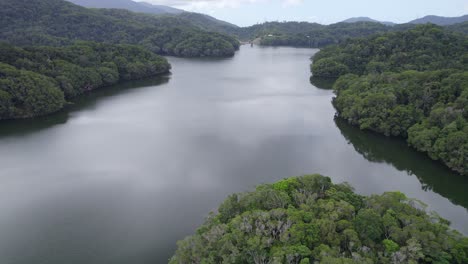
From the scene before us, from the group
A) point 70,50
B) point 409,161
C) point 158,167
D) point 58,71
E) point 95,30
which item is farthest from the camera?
point 95,30

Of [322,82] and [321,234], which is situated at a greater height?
[322,82]

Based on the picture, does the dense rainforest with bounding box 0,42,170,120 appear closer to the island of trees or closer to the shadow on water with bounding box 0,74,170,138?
the island of trees

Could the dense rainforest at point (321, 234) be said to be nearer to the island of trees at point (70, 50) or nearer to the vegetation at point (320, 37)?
the island of trees at point (70, 50)

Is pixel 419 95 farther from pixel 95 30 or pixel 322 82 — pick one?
pixel 95 30

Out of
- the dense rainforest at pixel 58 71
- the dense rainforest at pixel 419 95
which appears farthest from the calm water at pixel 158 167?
the dense rainforest at pixel 58 71

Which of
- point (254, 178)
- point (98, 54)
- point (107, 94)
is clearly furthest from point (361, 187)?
point (98, 54)

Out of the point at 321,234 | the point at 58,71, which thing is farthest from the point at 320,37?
the point at 321,234

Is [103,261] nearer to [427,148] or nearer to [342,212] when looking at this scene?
[342,212]
